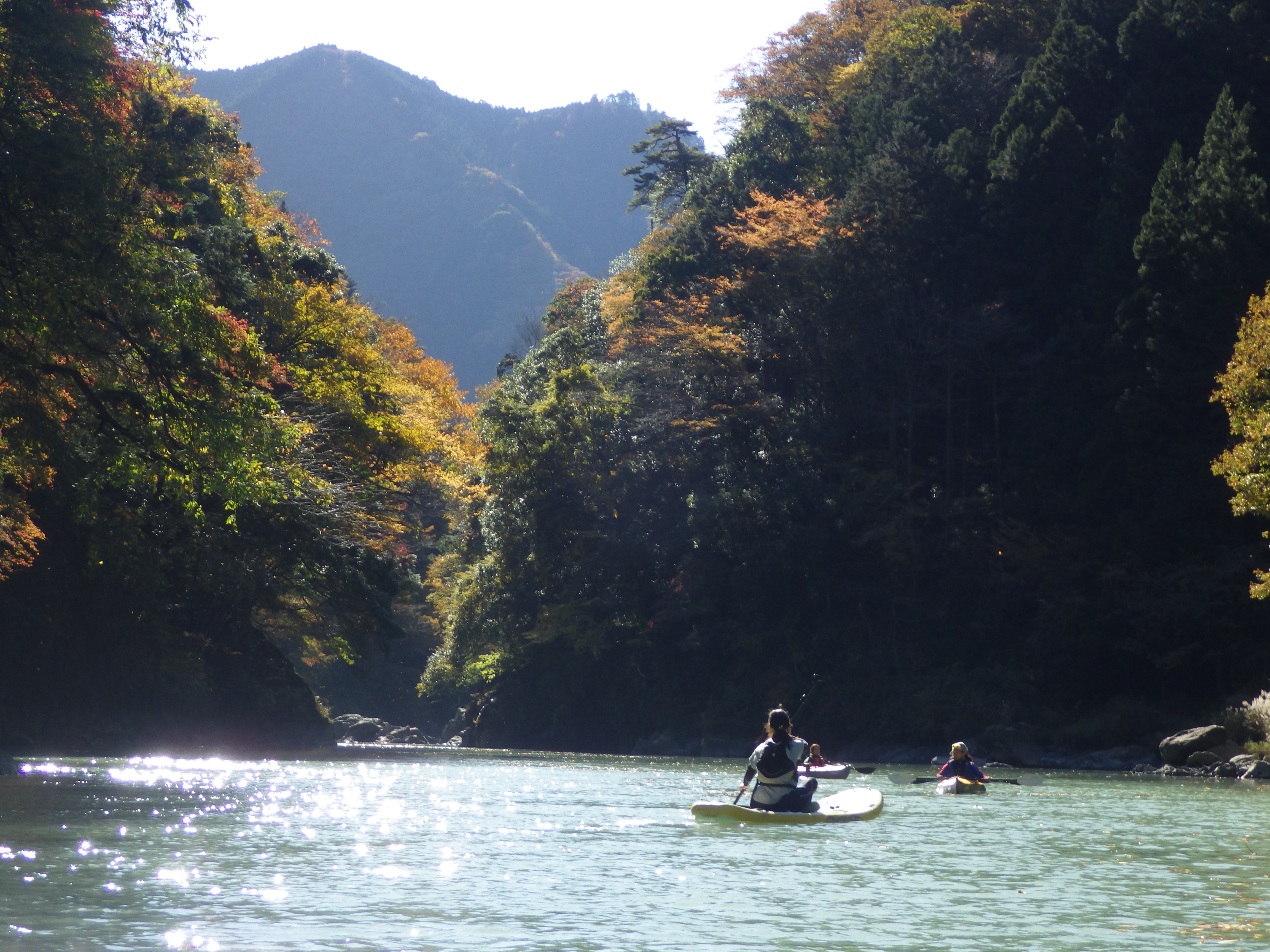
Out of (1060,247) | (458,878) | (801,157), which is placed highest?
(801,157)

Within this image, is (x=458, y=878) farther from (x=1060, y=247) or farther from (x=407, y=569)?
(x=1060, y=247)

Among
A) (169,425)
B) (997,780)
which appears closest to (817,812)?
(997,780)

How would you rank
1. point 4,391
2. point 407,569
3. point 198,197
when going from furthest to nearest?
point 407,569 → point 198,197 → point 4,391

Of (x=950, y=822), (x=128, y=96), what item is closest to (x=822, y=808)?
(x=950, y=822)

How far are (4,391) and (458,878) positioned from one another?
8944mm

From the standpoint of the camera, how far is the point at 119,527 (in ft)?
88.1

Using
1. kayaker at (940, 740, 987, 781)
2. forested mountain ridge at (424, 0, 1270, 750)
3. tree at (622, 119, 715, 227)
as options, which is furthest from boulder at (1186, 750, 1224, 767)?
tree at (622, 119, 715, 227)

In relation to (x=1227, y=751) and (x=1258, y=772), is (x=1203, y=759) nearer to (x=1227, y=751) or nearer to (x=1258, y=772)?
(x=1227, y=751)

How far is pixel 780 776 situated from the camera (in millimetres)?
14516

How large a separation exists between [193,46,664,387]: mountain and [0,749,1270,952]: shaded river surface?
120 m

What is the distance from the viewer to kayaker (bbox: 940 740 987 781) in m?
20.2

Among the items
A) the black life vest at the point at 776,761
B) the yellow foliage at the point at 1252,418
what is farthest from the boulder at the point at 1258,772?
the black life vest at the point at 776,761

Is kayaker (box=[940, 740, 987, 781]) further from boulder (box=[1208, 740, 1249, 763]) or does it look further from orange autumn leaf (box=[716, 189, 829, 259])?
orange autumn leaf (box=[716, 189, 829, 259])

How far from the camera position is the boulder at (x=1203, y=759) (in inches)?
1010
